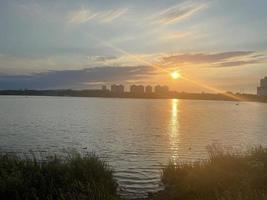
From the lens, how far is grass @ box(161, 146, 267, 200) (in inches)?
622

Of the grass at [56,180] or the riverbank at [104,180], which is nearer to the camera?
the grass at [56,180]

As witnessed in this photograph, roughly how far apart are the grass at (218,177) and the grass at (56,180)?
331cm

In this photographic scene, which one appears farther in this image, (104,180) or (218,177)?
(218,177)

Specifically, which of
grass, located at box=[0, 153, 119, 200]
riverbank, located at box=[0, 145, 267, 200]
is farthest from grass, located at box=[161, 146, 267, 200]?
grass, located at box=[0, 153, 119, 200]

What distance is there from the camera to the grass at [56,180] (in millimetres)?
15023

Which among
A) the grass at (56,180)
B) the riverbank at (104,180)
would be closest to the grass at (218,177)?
the riverbank at (104,180)

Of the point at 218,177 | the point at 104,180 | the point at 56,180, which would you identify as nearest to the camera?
the point at 56,180

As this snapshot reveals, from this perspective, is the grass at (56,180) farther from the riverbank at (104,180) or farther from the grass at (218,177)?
the grass at (218,177)

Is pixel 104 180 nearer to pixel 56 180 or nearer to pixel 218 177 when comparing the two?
pixel 56 180

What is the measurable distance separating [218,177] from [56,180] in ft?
23.1

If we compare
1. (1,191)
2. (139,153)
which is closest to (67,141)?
(139,153)

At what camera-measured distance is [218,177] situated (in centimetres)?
1869

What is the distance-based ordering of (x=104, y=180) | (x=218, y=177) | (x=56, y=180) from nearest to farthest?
(x=56, y=180)
(x=104, y=180)
(x=218, y=177)

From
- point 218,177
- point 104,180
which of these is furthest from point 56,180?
point 218,177
